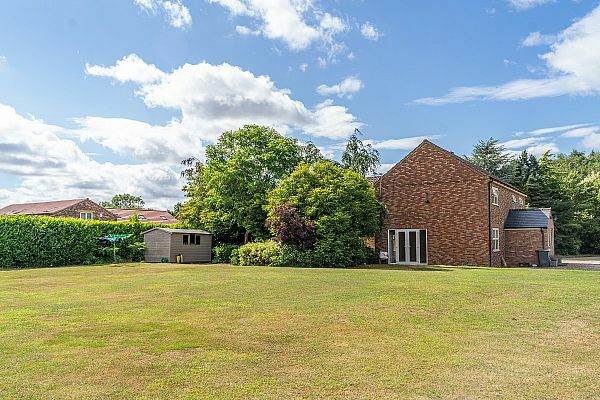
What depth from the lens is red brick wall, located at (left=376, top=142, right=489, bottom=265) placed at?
27.0 meters

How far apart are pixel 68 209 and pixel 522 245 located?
160 feet

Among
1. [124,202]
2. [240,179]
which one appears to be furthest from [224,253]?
[124,202]

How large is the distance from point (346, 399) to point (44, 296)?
1081 cm

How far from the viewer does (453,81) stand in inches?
888

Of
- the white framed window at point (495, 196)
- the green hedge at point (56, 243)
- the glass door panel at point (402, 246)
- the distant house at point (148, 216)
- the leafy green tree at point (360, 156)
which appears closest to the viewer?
the white framed window at point (495, 196)

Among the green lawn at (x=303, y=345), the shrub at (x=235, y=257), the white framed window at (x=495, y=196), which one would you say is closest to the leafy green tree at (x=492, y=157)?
the white framed window at (x=495, y=196)


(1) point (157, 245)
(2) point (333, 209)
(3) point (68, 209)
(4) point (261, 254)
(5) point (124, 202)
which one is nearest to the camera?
(2) point (333, 209)

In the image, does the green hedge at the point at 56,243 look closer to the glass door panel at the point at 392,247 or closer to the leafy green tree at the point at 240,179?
the leafy green tree at the point at 240,179

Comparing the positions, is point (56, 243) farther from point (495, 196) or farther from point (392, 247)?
point (495, 196)

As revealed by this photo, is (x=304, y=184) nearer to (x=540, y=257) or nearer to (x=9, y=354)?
(x=540, y=257)

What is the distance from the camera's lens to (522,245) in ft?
95.9

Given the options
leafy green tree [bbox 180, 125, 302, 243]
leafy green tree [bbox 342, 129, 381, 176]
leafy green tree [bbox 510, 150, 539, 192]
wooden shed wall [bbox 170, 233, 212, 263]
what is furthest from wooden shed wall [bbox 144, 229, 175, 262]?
leafy green tree [bbox 510, 150, 539, 192]

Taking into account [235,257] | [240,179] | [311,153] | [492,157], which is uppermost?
[492,157]

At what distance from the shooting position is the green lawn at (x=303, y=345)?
5.10 m
